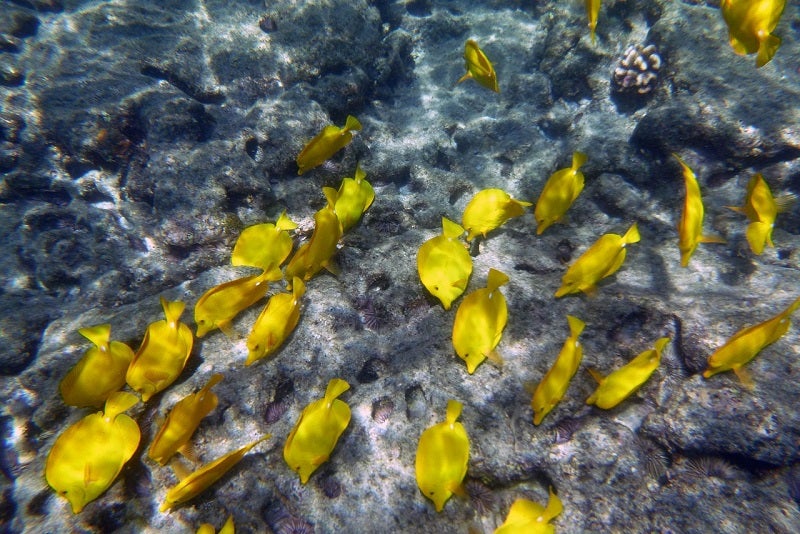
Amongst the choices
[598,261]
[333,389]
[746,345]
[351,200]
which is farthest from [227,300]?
[746,345]

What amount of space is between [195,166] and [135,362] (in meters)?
3.04

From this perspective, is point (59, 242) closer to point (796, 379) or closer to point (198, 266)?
point (198, 266)

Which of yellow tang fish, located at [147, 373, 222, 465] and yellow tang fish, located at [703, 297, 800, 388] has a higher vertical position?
yellow tang fish, located at [703, 297, 800, 388]

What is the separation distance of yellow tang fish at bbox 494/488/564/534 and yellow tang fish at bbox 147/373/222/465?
6.68ft

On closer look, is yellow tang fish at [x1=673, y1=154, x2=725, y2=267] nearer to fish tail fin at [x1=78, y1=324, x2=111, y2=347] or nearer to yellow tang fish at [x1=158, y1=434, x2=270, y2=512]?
yellow tang fish at [x1=158, y1=434, x2=270, y2=512]

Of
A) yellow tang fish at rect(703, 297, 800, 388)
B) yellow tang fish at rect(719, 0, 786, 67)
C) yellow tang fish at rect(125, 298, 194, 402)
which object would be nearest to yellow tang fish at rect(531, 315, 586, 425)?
yellow tang fish at rect(703, 297, 800, 388)

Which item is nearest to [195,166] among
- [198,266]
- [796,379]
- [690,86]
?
[198,266]

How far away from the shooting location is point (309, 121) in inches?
210

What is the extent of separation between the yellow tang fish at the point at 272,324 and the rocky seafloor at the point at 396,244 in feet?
1.21

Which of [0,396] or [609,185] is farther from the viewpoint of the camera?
[609,185]

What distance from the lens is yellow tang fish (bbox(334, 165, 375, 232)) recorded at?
3.82 m

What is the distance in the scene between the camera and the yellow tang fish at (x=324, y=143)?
374 centimetres

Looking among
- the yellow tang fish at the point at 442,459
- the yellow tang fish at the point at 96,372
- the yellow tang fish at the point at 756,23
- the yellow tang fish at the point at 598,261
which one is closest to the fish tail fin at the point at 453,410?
the yellow tang fish at the point at 442,459

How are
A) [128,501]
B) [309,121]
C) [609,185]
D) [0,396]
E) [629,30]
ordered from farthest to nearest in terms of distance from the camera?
[629,30] → [309,121] → [609,185] → [0,396] → [128,501]
